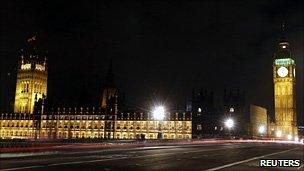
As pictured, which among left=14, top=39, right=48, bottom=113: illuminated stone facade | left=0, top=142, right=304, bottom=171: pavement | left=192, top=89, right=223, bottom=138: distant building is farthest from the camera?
left=14, top=39, right=48, bottom=113: illuminated stone facade

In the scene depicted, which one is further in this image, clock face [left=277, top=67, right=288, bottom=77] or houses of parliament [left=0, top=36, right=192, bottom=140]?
clock face [left=277, top=67, right=288, bottom=77]

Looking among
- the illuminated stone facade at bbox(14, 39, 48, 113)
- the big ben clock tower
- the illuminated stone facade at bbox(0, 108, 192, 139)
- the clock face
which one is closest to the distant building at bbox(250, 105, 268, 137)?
the big ben clock tower

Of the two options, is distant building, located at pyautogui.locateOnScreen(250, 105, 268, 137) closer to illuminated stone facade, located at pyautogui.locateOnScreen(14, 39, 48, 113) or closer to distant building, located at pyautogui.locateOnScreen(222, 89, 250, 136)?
distant building, located at pyautogui.locateOnScreen(222, 89, 250, 136)

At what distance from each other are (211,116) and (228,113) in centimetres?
662

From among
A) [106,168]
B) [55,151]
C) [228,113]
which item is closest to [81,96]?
[228,113]

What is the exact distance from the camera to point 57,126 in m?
164

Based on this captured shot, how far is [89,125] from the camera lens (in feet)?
516

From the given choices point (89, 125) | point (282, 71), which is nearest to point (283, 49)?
point (282, 71)

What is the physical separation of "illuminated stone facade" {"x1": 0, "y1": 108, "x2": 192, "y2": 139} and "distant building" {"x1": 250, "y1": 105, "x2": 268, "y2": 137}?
998 inches

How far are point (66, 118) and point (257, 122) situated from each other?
79826 millimetres

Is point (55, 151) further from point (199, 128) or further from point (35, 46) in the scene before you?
point (35, 46)

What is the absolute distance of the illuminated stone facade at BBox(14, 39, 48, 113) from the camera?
183 meters

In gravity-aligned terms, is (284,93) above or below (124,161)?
above

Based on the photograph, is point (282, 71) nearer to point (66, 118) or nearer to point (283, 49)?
point (283, 49)
